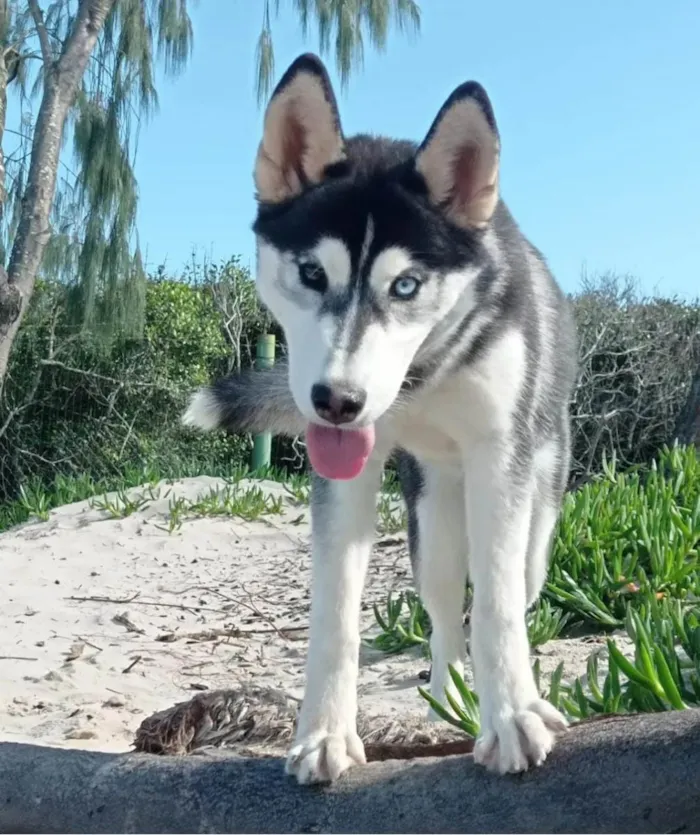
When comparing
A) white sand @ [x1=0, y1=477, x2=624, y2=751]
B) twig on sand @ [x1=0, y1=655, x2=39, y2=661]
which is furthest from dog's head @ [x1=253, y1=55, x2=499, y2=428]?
twig on sand @ [x1=0, y1=655, x2=39, y2=661]

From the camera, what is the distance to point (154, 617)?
5.61 m

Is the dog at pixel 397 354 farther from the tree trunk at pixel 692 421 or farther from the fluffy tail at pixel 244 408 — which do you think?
the tree trunk at pixel 692 421

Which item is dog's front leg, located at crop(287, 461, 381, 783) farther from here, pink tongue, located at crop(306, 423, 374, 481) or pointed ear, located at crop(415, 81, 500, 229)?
pointed ear, located at crop(415, 81, 500, 229)

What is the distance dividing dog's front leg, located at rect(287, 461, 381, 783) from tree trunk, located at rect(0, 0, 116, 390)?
619 cm

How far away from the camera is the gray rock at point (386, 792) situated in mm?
1743

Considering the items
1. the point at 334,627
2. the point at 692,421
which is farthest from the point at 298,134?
the point at 692,421

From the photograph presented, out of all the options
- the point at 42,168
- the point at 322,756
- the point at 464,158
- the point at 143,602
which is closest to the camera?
the point at 322,756

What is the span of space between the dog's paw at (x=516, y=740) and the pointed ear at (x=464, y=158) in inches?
45.9

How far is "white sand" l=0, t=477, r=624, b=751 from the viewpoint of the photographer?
4016mm

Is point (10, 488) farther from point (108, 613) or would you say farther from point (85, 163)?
point (108, 613)

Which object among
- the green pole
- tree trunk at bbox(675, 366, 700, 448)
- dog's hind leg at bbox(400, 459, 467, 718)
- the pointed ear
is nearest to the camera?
the pointed ear

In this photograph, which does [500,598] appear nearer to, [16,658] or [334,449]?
[334,449]

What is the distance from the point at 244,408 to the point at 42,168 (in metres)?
→ 5.20

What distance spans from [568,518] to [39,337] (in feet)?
25.7
